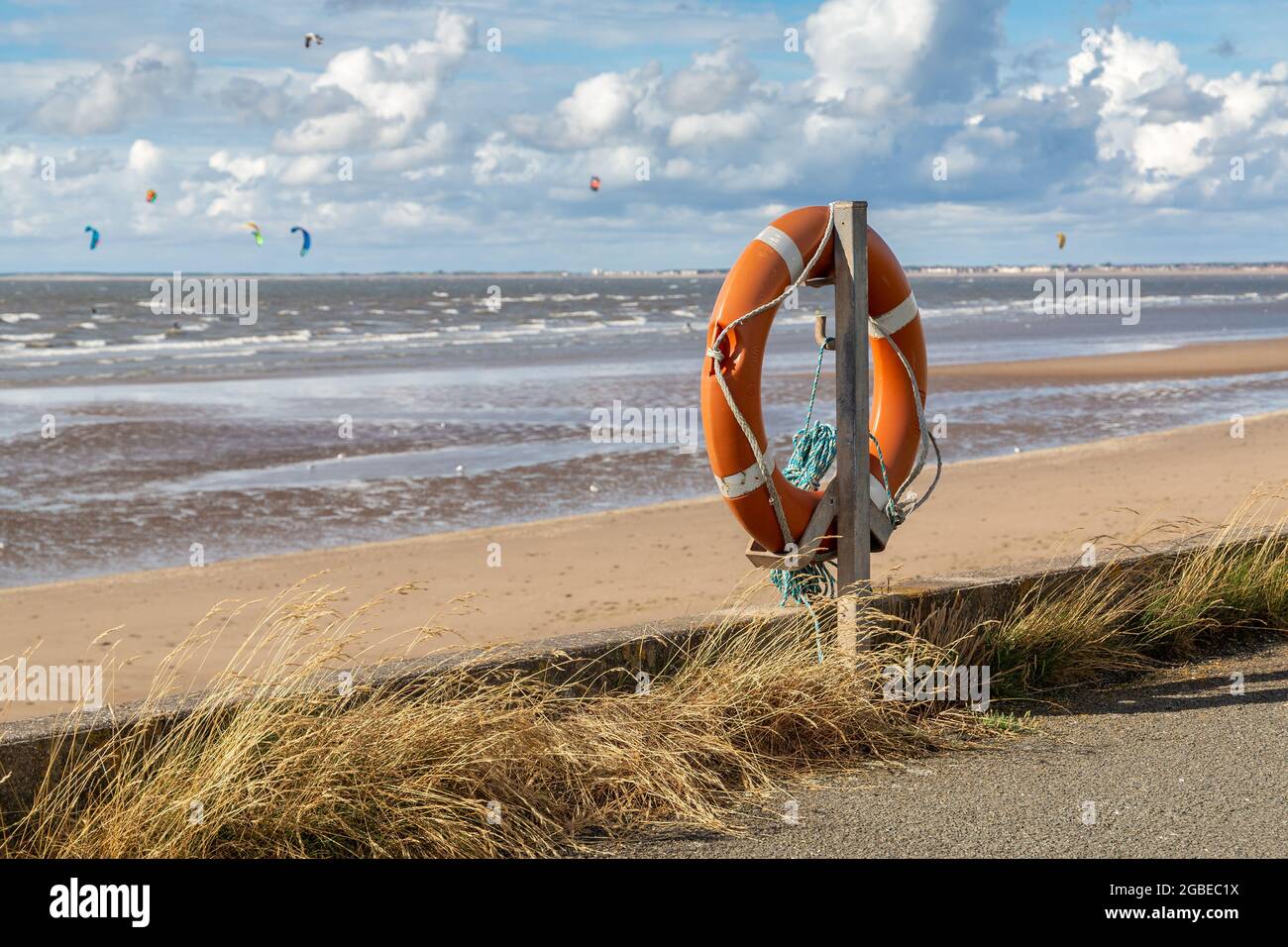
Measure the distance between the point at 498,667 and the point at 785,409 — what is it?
15.0 m

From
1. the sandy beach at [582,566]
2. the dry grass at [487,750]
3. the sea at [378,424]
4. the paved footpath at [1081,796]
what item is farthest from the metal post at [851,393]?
the sea at [378,424]

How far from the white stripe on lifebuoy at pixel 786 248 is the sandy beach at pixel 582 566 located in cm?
185

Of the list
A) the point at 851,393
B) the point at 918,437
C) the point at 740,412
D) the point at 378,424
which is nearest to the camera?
the point at 740,412

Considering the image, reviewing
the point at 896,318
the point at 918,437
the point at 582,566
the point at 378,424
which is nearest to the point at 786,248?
the point at 896,318

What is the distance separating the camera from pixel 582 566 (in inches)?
376

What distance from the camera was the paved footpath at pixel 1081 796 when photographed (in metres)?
3.59

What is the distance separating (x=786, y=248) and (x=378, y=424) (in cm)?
1326

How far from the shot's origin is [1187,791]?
397cm

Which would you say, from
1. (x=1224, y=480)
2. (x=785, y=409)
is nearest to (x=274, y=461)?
(x=785, y=409)

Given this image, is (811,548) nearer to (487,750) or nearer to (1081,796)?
(1081,796)
